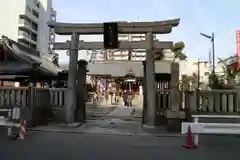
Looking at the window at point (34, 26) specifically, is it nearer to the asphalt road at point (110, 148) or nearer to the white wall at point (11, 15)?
the white wall at point (11, 15)

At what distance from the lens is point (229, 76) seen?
1459 cm

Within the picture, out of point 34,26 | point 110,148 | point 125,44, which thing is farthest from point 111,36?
point 34,26

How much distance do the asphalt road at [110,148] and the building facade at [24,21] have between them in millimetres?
71104

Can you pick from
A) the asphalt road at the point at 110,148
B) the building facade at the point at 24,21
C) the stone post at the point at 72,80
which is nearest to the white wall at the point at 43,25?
the building facade at the point at 24,21

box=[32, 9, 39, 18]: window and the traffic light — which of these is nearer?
the traffic light

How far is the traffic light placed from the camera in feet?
46.3

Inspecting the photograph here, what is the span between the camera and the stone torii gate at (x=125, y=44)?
14.0m

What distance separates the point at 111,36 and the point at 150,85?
2717 millimetres

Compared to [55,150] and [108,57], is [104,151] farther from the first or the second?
[108,57]

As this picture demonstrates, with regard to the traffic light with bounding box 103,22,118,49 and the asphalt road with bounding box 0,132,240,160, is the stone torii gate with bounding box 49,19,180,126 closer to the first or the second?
the traffic light with bounding box 103,22,118,49

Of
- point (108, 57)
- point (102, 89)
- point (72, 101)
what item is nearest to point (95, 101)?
point (102, 89)

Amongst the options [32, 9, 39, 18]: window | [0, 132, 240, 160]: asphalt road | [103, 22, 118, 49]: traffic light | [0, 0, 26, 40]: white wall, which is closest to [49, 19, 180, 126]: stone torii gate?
[103, 22, 118, 49]: traffic light

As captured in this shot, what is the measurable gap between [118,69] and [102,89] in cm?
289

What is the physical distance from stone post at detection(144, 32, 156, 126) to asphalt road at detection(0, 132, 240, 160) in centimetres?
222
